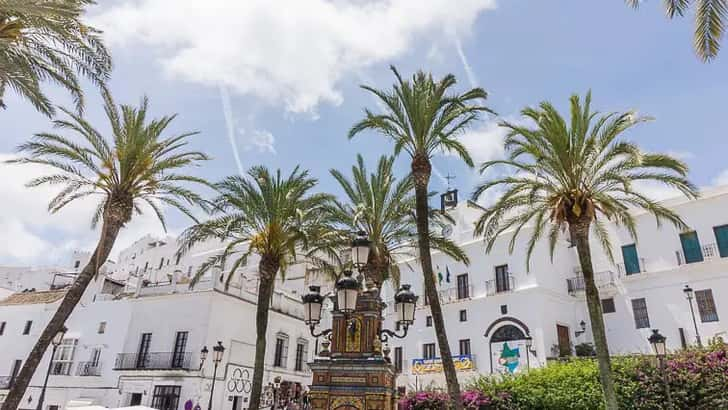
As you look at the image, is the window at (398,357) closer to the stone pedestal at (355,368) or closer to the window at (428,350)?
the window at (428,350)

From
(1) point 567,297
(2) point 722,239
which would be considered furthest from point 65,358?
(2) point 722,239

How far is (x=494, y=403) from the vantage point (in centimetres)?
1983

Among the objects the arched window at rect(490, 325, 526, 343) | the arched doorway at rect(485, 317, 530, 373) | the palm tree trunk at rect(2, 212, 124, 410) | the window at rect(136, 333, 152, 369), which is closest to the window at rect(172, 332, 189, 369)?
the window at rect(136, 333, 152, 369)

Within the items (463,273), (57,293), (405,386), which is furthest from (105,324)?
(463,273)

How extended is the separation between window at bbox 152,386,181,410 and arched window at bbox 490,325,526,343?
56.1ft

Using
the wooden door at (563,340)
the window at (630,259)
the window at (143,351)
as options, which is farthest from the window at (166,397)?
the window at (630,259)

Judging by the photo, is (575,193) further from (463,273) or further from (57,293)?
(57,293)

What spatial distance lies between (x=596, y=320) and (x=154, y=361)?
21.8 meters

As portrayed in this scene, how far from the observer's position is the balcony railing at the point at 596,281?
2695 centimetres

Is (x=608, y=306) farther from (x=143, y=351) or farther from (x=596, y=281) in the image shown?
(x=143, y=351)

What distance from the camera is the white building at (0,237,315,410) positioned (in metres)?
25.1

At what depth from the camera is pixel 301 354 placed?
31.6m

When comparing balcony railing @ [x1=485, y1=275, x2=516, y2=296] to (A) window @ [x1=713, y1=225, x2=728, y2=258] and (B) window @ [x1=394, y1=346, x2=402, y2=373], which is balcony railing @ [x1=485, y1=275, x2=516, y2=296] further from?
(A) window @ [x1=713, y1=225, x2=728, y2=258]

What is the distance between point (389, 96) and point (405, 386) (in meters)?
20.0
